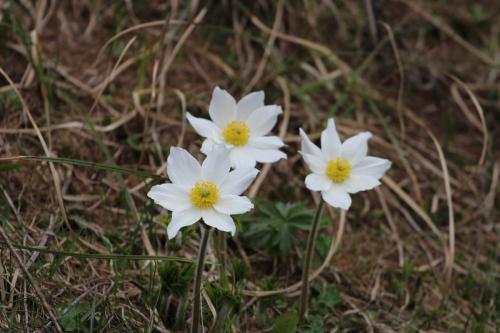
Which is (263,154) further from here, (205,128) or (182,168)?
(182,168)

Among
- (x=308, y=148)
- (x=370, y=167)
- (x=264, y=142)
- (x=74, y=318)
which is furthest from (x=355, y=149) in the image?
(x=74, y=318)

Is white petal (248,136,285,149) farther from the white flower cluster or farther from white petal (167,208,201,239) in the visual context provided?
white petal (167,208,201,239)

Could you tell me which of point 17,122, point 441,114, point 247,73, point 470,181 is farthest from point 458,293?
point 17,122

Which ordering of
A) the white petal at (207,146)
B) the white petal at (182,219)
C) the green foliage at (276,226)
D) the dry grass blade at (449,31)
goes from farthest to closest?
the dry grass blade at (449,31)
the green foliage at (276,226)
the white petal at (207,146)
the white petal at (182,219)

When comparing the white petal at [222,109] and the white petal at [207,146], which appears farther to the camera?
the white petal at [222,109]

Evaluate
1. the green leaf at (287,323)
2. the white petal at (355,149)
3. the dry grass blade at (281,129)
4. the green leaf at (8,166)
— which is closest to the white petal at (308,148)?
the white petal at (355,149)

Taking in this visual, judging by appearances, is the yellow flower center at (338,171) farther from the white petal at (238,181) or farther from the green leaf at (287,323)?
the green leaf at (287,323)

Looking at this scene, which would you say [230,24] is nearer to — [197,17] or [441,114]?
[197,17]
